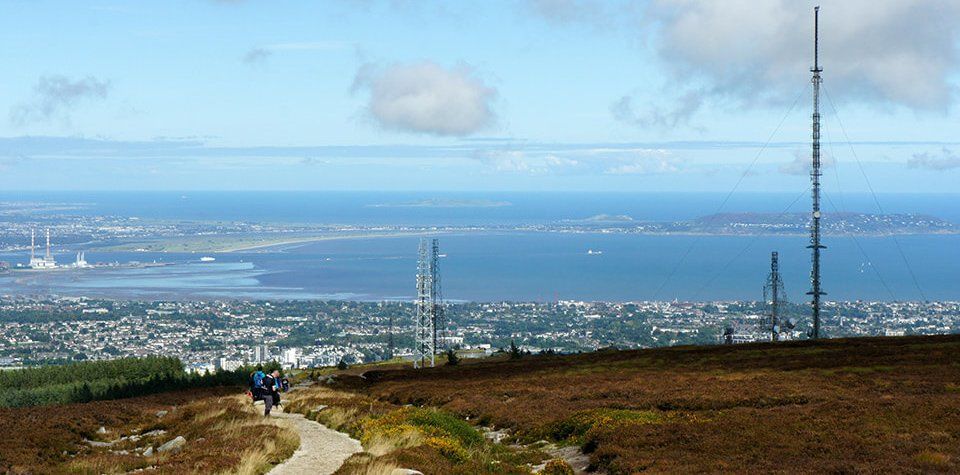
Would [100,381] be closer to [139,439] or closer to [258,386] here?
[258,386]

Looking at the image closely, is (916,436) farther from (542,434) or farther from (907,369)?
(907,369)

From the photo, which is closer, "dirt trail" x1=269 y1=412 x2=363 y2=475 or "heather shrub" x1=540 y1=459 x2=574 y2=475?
"heather shrub" x1=540 y1=459 x2=574 y2=475

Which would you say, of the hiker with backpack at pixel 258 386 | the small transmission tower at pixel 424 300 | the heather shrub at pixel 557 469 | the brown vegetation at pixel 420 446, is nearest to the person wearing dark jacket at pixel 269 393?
the hiker with backpack at pixel 258 386

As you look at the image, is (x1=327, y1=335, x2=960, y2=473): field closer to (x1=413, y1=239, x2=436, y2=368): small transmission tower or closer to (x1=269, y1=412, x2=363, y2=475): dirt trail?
(x1=269, y1=412, x2=363, y2=475): dirt trail

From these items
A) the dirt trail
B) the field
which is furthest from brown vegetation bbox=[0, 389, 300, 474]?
the field

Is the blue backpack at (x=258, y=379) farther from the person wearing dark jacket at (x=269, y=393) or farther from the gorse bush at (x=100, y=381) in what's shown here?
the gorse bush at (x=100, y=381)

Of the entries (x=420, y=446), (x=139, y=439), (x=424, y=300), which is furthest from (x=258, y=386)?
(x=424, y=300)
